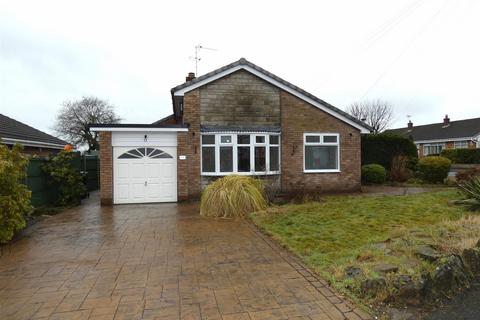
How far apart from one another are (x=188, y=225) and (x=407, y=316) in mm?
5706

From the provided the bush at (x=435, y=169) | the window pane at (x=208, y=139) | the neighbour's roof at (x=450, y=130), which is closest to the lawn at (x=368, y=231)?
the window pane at (x=208, y=139)

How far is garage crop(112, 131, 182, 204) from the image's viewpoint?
41.0 ft

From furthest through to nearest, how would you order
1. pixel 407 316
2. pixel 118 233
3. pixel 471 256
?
pixel 118 233 < pixel 471 256 < pixel 407 316

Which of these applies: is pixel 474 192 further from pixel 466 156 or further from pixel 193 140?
pixel 466 156

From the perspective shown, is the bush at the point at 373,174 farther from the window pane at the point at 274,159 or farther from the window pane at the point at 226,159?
the window pane at the point at 226,159

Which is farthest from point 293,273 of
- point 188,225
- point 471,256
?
point 188,225

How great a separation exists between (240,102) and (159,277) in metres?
9.72

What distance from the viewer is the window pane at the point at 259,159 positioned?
13867 mm

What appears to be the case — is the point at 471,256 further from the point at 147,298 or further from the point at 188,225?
the point at 188,225

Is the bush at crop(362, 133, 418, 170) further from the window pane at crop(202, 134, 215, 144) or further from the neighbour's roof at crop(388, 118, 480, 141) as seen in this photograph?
the neighbour's roof at crop(388, 118, 480, 141)

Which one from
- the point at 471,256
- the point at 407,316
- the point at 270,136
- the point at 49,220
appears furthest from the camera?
the point at 270,136

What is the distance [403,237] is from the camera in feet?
19.7

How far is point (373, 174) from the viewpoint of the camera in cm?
1798

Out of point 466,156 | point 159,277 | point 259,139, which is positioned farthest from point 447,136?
point 159,277
